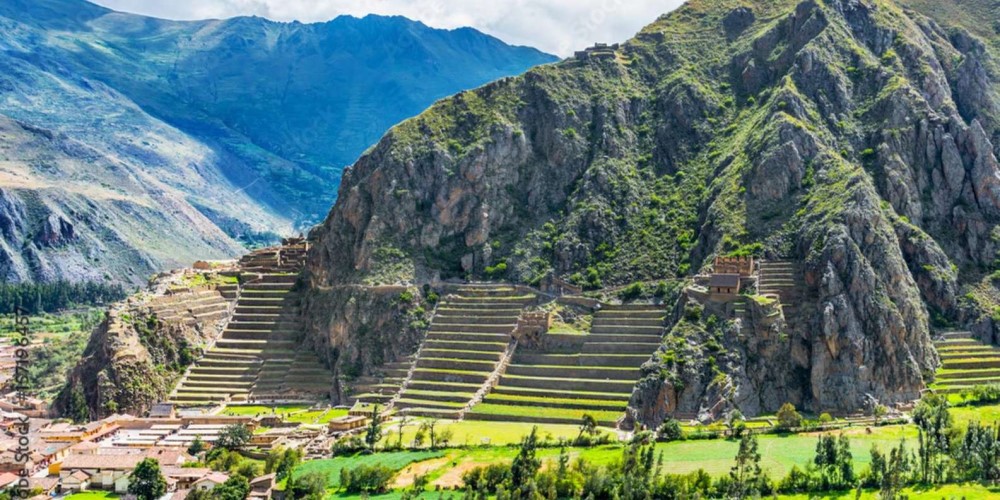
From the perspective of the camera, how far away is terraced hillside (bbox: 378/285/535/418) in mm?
129625

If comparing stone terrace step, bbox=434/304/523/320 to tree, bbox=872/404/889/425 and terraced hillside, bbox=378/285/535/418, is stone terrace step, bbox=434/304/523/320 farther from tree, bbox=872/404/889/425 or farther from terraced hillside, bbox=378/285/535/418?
tree, bbox=872/404/889/425

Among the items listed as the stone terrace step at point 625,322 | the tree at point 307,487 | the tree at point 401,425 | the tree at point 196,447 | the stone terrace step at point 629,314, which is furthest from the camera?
the stone terrace step at point 629,314

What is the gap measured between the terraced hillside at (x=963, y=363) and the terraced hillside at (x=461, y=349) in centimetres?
4805

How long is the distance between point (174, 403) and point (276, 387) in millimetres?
12518

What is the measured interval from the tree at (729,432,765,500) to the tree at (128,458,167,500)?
164ft

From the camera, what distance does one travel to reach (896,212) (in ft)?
457

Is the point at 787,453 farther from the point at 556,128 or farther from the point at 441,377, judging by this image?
the point at 556,128

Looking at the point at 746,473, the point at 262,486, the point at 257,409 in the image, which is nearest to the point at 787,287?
the point at 746,473

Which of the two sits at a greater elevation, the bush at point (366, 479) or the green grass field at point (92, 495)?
the bush at point (366, 479)

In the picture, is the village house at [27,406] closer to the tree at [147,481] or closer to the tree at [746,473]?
the tree at [147,481]

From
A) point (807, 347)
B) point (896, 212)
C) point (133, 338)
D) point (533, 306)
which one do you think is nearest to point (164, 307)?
point (133, 338)

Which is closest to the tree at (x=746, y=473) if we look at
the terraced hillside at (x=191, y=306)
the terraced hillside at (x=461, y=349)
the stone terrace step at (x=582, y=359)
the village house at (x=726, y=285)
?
the stone terrace step at (x=582, y=359)

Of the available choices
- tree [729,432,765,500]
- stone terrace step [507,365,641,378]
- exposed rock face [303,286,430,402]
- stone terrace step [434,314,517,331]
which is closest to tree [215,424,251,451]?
exposed rock face [303,286,430,402]

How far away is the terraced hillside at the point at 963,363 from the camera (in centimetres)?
11900
